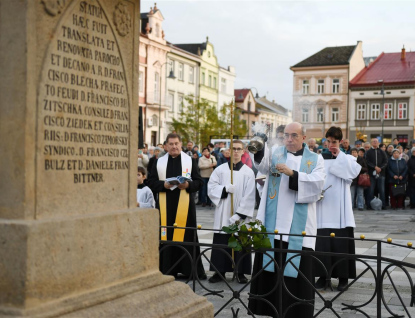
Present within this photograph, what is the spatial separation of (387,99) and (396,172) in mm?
48160

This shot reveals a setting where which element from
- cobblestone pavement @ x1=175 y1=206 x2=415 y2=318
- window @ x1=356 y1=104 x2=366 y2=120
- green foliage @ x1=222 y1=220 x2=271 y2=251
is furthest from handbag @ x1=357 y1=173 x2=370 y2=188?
window @ x1=356 y1=104 x2=366 y2=120

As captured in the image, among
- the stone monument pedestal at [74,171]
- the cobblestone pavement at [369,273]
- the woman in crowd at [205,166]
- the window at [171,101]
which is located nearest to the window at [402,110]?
the window at [171,101]

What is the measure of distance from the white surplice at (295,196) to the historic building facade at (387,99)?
58.9m

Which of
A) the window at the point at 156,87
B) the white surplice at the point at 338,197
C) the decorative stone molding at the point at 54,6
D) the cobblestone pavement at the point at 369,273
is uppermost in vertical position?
the window at the point at 156,87

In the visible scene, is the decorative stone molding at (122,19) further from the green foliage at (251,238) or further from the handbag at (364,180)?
the handbag at (364,180)

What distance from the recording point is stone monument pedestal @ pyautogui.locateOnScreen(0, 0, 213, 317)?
3.30 meters

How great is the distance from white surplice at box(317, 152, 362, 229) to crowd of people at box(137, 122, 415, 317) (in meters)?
0.01

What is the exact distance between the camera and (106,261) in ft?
12.4

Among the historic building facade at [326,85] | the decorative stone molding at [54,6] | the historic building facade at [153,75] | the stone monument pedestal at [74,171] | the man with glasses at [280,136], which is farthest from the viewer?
the historic building facade at [326,85]

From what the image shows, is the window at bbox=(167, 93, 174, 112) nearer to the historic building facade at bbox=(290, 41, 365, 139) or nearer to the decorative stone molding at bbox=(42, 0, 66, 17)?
the historic building facade at bbox=(290, 41, 365, 139)

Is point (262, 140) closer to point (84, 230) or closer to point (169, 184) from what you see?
point (169, 184)

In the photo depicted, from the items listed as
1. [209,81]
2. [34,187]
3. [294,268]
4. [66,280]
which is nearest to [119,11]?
[34,187]

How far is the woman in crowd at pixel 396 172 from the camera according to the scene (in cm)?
1867

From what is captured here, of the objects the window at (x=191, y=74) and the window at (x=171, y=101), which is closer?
the window at (x=171, y=101)
